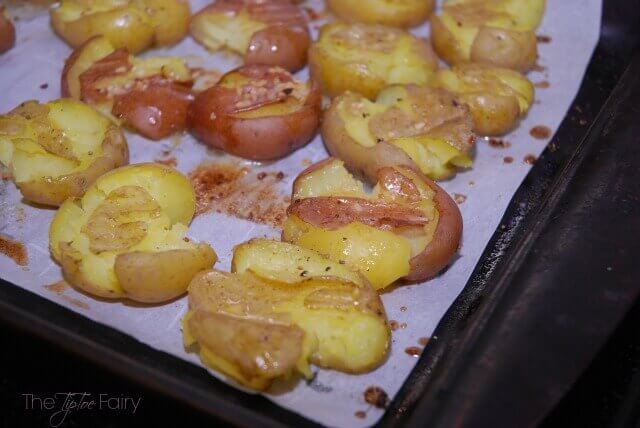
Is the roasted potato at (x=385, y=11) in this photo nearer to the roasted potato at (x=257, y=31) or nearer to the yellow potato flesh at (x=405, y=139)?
the roasted potato at (x=257, y=31)

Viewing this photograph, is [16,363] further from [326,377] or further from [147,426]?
[326,377]

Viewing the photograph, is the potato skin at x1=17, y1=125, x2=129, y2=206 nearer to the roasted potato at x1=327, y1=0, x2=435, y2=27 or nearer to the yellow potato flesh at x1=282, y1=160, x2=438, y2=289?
the yellow potato flesh at x1=282, y1=160, x2=438, y2=289

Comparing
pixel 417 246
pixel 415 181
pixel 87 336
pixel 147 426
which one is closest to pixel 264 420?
pixel 147 426

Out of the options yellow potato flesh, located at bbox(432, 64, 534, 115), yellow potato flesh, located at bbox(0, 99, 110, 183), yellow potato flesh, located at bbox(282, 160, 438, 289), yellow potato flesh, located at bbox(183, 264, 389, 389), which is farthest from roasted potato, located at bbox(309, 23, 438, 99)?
yellow potato flesh, located at bbox(183, 264, 389, 389)

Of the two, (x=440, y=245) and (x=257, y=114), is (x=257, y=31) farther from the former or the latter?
(x=440, y=245)

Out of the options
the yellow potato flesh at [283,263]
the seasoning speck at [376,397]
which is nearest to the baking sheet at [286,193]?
the seasoning speck at [376,397]

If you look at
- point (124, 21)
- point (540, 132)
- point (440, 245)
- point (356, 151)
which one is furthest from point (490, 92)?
point (124, 21)
